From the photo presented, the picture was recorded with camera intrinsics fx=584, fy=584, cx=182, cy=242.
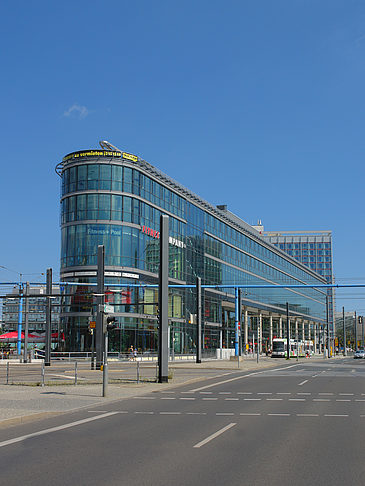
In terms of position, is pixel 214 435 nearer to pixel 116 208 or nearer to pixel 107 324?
pixel 107 324

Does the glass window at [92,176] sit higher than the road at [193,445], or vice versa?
the glass window at [92,176]

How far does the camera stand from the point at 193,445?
10445mm

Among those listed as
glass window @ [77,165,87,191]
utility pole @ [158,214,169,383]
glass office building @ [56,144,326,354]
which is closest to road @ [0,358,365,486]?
utility pole @ [158,214,169,383]

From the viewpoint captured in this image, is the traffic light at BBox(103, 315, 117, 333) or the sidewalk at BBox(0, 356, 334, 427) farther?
the traffic light at BBox(103, 315, 117, 333)

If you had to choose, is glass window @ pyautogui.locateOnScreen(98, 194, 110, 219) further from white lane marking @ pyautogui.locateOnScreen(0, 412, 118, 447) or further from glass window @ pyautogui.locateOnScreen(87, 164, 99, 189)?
white lane marking @ pyautogui.locateOnScreen(0, 412, 118, 447)

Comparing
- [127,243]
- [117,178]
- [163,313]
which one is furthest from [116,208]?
[163,313]

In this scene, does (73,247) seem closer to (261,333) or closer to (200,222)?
(200,222)

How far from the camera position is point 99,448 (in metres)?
10.2

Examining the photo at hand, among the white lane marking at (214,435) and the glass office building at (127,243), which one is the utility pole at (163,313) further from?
the glass office building at (127,243)

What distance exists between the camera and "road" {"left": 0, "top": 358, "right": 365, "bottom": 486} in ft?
26.1

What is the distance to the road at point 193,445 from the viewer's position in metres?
7.96

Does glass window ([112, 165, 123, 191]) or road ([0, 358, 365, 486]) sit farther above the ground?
glass window ([112, 165, 123, 191])

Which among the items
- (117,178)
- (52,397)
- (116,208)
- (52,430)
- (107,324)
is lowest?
(52,397)

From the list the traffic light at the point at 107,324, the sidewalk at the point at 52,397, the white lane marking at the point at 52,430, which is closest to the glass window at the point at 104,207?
the sidewalk at the point at 52,397
